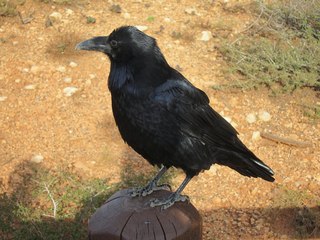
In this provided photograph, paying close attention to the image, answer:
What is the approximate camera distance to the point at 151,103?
2.70 meters

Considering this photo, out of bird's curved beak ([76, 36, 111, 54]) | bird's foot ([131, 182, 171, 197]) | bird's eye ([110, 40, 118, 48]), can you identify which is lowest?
bird's foot ([131, 182, 171, 197])

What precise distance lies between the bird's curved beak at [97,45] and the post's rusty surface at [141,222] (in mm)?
860

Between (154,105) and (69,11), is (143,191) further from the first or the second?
(69,11)

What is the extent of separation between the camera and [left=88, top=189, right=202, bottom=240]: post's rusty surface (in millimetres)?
2119

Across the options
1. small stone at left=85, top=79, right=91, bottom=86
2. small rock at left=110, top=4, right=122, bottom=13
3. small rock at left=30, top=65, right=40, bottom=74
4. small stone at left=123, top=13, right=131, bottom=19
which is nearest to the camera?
small stone at left=85, top=79, right=91, bottom=86

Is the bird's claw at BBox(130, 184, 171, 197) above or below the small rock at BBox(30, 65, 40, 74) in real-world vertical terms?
above

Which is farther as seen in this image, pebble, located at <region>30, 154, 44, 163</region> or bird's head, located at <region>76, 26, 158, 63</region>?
pebble, located at <region>30, 154, 44, 163</region>

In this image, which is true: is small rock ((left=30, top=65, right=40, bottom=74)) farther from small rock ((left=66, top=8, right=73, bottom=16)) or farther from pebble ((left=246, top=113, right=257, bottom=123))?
pebble ((left=246, top=113, right=257, bottom=123))

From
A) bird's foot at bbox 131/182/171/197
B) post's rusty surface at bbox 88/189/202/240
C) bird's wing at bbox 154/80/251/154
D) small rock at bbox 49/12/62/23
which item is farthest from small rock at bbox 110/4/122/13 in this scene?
post's rusty surface at bbox 88/189/202/240

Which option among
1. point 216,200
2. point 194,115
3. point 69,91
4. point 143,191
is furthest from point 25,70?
point 143,191

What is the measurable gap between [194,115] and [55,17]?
4.88m

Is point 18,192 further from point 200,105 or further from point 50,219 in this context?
point 200,105

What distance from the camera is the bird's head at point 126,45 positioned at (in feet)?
8.86

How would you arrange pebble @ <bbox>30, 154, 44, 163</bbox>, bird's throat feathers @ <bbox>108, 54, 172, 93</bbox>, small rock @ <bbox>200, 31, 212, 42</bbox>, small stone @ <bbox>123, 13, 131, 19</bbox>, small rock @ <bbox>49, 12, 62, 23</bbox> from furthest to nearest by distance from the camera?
small stone @ <bbox>123, 13, 131, 19</bbox> < small rock @ <bbox>49, 12, 62, 23</bbox> < small rock @ <bbox>200, 31, 212, 42</bbox> < pebble @ <bbox>30, 154, 44, 163</bbox> < bird's throat feathers @ <bbox>108, 54, 172, 93</bbox>
